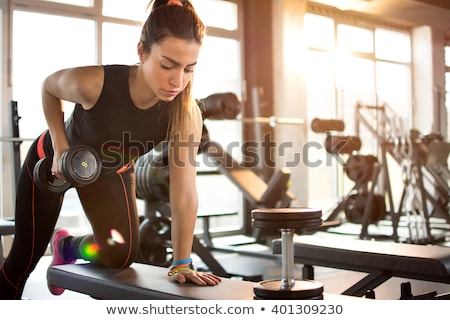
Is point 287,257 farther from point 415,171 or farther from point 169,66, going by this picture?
point 415,171

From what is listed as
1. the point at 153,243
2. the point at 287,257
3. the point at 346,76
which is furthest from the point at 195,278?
the point at 346,76

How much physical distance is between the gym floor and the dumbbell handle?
1158 mm

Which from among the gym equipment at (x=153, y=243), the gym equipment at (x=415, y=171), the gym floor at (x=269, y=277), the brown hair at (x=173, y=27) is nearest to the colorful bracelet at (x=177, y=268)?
the brown hair at (x=173, y=27)

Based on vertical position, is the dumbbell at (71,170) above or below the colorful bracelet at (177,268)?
above

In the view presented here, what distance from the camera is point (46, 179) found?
6.40 feet

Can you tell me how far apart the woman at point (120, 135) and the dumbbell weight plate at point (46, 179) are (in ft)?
0.14

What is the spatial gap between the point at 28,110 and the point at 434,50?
213cm

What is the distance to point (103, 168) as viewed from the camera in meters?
2.14

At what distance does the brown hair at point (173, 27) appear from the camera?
1961 millimetres

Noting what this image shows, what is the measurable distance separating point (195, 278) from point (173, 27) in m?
0.85

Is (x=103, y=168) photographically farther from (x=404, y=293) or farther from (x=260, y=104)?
(x=260, y=104)

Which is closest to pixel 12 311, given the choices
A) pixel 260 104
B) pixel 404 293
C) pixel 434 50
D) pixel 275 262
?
pixel 404 293

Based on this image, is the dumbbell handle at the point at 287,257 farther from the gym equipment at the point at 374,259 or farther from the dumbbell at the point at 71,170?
the dumbbell at the point at 71,170

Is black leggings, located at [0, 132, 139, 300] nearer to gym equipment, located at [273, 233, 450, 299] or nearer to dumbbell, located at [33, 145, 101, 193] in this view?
dumbbell, located at [33, 145, 101, 193]
